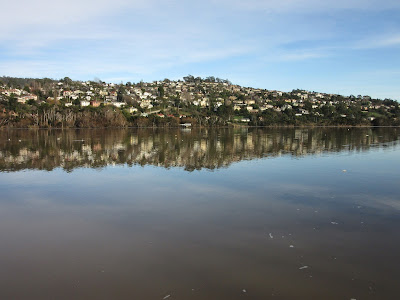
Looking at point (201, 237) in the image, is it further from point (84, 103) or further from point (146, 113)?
point (84, 103)

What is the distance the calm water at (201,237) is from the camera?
5.08 m

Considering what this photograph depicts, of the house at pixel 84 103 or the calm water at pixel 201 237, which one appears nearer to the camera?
the calm water at pixel 201 237

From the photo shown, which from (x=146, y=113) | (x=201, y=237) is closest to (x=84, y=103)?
(x=146, y=113)

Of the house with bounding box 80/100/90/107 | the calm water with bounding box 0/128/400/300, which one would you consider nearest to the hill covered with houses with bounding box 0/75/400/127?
the house with bounding box 80/100/90/107

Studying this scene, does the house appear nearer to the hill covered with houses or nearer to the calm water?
the hill covered with houses

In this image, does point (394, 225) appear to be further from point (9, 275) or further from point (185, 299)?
point (9, 275)

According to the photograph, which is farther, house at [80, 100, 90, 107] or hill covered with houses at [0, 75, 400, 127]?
house at [80, 100, 90, 107]

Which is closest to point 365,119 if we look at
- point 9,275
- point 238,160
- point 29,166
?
point 238,160

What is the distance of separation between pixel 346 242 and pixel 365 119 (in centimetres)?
10820

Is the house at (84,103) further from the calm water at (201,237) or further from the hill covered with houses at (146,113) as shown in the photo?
the calm water at (201,237)

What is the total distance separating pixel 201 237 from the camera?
22.6 ft

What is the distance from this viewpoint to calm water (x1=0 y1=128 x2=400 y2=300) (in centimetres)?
508

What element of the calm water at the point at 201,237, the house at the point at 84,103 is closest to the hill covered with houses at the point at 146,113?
the house at the point at 84,103

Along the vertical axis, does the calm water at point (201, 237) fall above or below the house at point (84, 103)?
below
